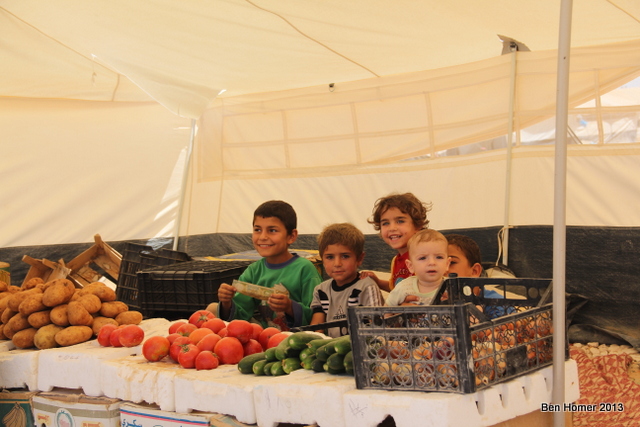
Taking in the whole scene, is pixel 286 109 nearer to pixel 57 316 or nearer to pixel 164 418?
pixel 57 316

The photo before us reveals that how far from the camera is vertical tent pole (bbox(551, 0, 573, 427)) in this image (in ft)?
7.12

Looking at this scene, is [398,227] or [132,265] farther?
[132,265]

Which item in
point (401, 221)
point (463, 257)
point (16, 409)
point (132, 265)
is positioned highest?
point (401, 221)

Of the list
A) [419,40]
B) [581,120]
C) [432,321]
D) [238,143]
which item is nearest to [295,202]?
[238,143]

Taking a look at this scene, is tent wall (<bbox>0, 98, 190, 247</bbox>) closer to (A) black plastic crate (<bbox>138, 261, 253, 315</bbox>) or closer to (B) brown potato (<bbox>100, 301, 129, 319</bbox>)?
(A) black plastic crate (<bbox>138, 261, 253, 315</bbox>)

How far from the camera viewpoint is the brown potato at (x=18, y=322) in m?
3.23

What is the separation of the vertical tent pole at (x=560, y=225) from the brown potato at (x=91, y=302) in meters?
2.32

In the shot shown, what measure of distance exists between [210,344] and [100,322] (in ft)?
3.01

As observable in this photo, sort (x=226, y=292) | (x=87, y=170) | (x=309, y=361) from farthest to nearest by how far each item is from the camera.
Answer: (x=87, y=170) < (x=226, y=292) < (x=309, y=361)

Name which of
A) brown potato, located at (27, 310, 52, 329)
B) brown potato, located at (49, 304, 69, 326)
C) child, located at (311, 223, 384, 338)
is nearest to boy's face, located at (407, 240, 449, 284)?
child, located at (311, 223, 384, 338)

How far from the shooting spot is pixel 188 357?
8.59ft

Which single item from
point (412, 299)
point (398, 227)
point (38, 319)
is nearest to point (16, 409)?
point (38, 319)

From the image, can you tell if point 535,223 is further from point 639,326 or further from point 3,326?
point 3,326

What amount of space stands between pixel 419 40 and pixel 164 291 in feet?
8.89
